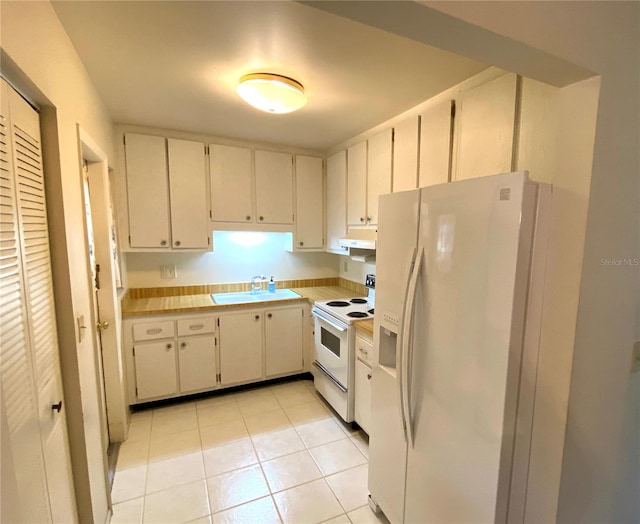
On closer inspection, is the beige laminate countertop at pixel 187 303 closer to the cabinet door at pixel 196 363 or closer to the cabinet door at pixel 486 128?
the cabinet door at pixel 196 363

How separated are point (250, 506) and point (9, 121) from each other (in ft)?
6.57

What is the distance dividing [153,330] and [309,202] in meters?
1.81

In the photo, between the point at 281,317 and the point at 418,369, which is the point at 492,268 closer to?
the point at 418,369

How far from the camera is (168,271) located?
2990mm

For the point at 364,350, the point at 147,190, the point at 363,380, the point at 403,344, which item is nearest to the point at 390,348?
the point at 403,344

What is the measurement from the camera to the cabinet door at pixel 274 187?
9.75ft

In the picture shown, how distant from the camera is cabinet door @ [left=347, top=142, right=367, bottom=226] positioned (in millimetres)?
2594

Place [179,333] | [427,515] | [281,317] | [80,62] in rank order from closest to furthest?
[427,515], [80,62], [179,333], [281,317]

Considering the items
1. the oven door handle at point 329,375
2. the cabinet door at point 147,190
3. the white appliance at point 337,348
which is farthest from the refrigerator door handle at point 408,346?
the cabinet door at point 147,190

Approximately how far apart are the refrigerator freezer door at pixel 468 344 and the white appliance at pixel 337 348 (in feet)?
3.05

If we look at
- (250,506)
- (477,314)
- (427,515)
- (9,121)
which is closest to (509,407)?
(477,314)

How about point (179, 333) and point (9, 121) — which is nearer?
point (9, 121)

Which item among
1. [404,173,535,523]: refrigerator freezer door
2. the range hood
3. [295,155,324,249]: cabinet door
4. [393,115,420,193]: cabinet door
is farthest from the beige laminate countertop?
[404,173,535,523]: refrigerator freezer door

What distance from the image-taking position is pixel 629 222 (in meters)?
1.13
